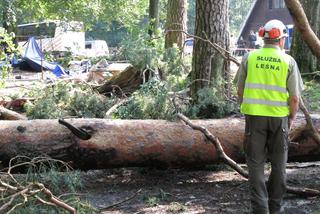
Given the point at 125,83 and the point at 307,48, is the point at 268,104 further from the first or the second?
the point at 307,48

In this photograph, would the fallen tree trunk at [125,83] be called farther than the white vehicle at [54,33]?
No

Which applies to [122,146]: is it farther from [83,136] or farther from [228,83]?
[228,83]

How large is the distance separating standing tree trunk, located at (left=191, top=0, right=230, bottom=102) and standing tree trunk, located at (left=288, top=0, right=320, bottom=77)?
3562 mm

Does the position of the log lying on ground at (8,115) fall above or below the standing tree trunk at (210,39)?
below

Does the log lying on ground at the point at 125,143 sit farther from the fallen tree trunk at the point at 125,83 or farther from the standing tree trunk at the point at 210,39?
the fallen tree trunk at the point at 125,83

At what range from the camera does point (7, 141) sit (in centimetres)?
555

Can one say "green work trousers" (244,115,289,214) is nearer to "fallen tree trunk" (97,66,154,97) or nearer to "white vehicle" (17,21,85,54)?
"fallen tree trunk" (97,66,154,97)

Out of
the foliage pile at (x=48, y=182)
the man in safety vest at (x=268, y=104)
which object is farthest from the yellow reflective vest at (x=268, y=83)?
the foliage pile at (x=48, y=182)

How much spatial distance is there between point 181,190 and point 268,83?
185 cm

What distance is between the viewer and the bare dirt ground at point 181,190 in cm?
494

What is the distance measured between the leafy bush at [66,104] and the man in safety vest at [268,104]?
397 centimetres

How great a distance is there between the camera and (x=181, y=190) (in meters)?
5.60

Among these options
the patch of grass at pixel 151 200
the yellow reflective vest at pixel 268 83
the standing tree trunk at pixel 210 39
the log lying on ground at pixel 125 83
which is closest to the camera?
the yellow reflective vest at pixel 268 83

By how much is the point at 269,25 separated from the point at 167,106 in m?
2.15
